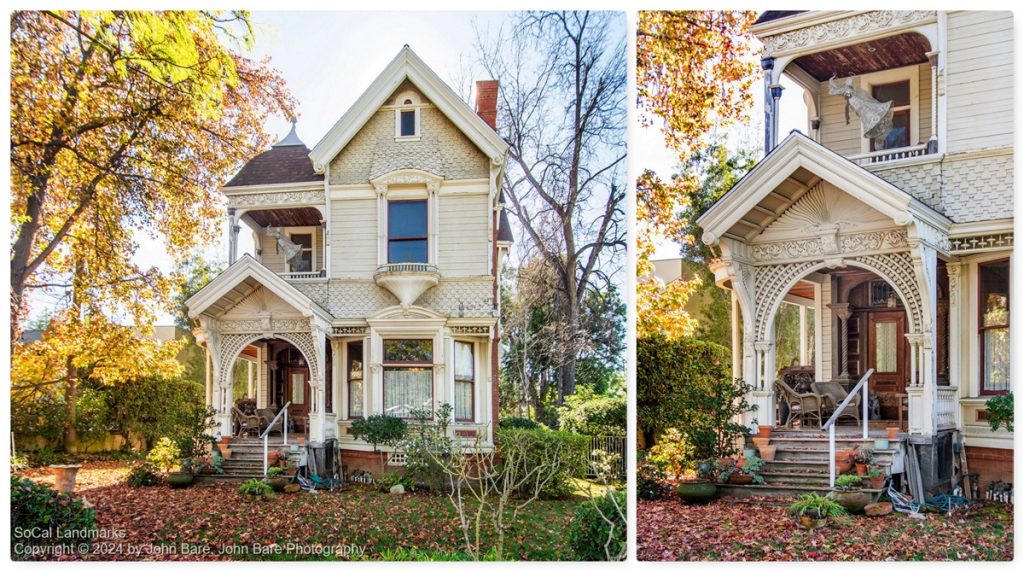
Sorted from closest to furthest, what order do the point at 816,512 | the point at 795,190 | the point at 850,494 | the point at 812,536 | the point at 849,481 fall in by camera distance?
1. the point at 812,536
2. the point at 816,512
3. the point at 850,494
4. the point at 849,481
5. the point at 795,190

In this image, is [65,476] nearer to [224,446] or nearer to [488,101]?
[224,446]

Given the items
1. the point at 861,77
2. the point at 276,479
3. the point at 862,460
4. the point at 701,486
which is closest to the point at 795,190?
the point at 861,77

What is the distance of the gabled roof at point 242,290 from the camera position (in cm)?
684

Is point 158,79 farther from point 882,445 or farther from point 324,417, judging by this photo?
point 882,445

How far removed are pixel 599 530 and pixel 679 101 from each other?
369 cm

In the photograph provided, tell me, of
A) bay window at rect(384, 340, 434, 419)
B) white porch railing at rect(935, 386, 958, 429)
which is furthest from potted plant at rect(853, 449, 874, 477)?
bay window at rect(384, 340, 434, 419)

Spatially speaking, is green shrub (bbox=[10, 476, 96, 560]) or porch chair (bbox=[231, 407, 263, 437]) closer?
green shrub (bbox=[10, 476, 96, 560])

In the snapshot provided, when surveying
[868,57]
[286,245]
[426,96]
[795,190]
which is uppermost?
[868,57]

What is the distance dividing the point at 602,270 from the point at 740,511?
2.06 metres

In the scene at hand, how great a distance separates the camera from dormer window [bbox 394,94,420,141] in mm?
6973

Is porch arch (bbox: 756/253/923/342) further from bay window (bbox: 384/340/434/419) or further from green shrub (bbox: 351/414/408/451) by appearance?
green shrub (bbox: 351/414/408/451)

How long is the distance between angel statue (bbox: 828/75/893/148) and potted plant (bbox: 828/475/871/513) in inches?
113

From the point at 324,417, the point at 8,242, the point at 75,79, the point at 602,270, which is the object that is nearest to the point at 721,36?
the point at 602,270

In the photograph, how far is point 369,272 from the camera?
23.1 ft
